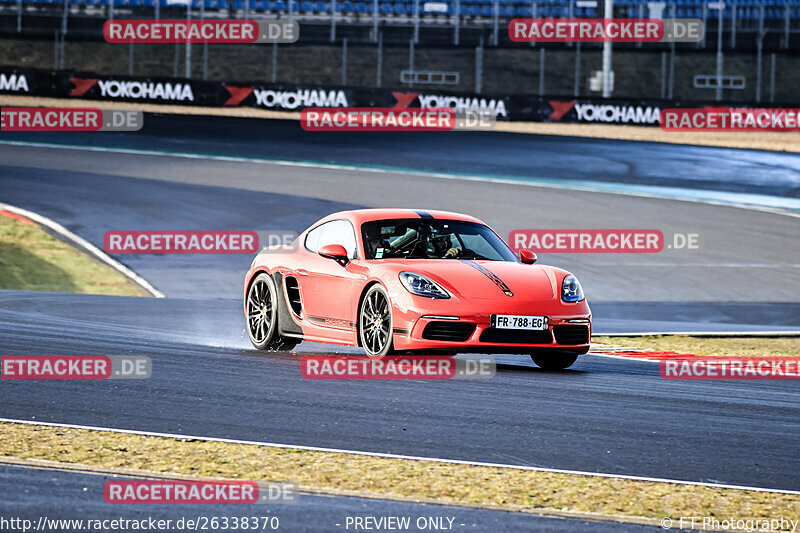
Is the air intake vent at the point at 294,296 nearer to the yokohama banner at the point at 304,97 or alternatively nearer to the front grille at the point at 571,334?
the front grille at the point at 571,334

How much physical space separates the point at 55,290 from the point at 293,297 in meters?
8.55

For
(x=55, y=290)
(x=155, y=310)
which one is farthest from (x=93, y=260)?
(x=155, y=310)

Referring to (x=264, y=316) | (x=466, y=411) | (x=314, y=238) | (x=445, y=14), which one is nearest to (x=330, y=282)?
(x=314, y=238)

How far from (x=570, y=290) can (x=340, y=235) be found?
215 centimetres

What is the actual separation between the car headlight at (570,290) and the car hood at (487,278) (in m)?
0.09

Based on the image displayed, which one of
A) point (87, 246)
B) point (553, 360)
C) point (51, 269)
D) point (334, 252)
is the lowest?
point (51, 269)

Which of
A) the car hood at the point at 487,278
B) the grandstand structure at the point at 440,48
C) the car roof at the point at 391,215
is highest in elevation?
the grandstand structure at the point at 440,48

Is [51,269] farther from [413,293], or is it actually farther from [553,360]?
[413,293]

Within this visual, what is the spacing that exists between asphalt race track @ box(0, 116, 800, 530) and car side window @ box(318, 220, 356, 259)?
3.66 ft

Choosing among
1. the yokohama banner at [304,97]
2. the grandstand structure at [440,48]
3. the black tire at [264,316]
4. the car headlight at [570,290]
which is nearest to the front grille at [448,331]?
the car headlight at [570,290]

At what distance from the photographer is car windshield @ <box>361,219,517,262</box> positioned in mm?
10211

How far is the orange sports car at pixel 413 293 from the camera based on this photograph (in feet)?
30.4

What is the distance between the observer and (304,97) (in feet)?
136

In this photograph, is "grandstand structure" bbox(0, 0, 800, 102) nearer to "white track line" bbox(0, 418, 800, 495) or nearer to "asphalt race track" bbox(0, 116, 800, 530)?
"asphalt race track" bbox(0, 116, 800, 530)
